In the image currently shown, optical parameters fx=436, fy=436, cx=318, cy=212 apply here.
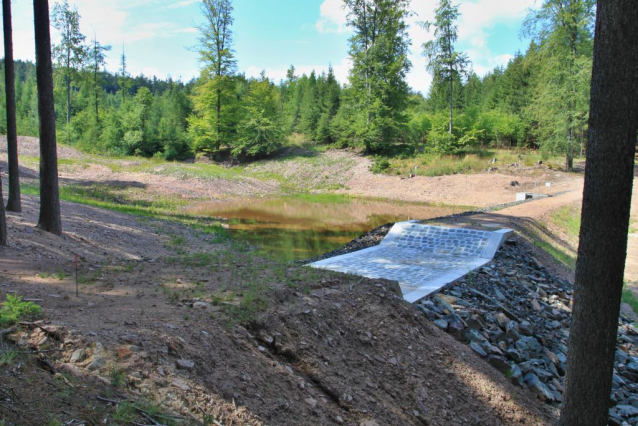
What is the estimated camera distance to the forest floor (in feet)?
10.1

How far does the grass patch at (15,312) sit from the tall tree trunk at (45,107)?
5.14 meters

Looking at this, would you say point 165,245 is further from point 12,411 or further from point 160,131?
point 160,131

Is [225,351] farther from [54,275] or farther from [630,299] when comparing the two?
[630,299]

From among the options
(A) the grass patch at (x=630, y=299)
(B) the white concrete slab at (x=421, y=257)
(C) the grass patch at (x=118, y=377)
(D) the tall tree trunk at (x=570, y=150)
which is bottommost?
(A) the grass patch at (x=630, y=299)

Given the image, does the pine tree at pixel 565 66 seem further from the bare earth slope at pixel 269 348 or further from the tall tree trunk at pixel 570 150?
the bare earth slope at pixel 269 348

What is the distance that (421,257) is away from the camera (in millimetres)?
11578

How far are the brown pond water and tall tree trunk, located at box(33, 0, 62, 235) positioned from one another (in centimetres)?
569

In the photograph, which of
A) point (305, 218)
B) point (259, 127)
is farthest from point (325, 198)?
point (259, 127)

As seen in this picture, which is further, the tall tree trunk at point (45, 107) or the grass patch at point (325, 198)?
the grass patch at point (325, 198)

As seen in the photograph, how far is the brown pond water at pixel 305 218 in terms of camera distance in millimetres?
15148

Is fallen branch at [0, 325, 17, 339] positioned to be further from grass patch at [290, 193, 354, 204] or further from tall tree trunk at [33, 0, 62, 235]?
grass patch at [290, 193, 354, 204]

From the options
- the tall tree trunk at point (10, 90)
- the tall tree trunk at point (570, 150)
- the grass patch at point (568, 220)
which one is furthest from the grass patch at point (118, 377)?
Answer: the tall tree trunk at point (570, 150)

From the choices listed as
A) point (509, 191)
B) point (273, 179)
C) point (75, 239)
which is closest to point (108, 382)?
point (75, 239)

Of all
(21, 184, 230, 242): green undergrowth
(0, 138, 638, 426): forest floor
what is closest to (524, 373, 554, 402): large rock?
(0, 138, 638, 426): forest floor
